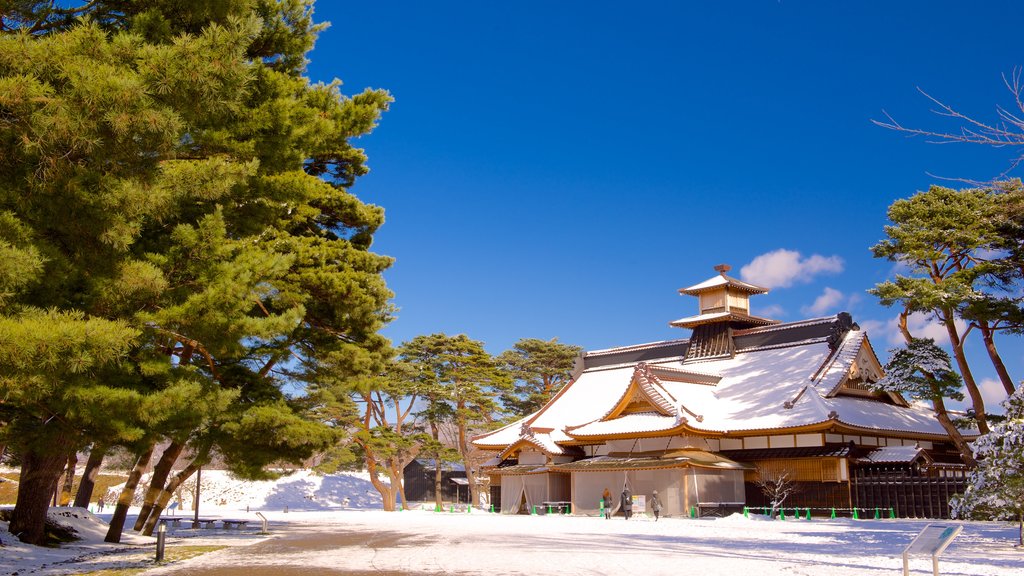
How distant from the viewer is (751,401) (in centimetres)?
3216

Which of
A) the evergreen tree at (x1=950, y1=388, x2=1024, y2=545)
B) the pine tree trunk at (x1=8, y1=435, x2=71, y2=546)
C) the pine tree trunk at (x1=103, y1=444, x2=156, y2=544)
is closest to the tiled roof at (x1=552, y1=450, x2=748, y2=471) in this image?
the evergreen tree at (x1=950, y1=388, x2=1024, y2=545)

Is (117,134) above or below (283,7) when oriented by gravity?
below

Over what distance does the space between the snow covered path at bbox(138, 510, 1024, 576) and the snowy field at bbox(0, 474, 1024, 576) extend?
0.02 meters

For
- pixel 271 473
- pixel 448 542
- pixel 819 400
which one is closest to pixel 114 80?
pixel 271 473

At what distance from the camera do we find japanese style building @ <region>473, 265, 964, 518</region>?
27.4 metres

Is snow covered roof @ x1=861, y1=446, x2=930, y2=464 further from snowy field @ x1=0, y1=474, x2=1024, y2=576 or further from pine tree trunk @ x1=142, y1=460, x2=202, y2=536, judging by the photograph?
pine tree trunk @ x1=142, y1=460, x2=202, y2=536

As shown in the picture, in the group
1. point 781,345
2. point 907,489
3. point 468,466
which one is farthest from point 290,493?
point 907,489

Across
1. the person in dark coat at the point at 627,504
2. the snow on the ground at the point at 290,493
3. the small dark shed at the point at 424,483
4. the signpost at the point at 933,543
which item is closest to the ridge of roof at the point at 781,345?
the person in dark coat at the point at 627,504

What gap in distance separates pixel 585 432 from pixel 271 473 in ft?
60.0

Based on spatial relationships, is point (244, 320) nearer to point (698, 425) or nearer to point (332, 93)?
point (332, 93)

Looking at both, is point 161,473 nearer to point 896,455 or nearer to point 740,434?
point 740,434

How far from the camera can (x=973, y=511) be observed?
14.7 m

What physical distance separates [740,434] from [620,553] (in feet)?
57.4

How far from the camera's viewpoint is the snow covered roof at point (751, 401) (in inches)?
1150
